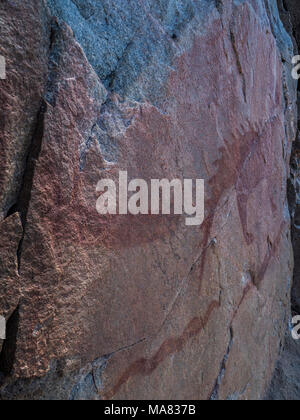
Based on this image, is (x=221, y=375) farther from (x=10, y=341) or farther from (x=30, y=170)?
(x=30, y=170)

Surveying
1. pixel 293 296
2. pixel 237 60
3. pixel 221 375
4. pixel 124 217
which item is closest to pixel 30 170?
pixel 124 217

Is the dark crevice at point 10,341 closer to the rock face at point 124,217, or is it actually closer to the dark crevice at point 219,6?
the rock face at point 124,217

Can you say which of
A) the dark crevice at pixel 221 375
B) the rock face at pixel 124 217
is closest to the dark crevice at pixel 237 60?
the rock face at pixel 124 217

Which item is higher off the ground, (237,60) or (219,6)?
(219,6)

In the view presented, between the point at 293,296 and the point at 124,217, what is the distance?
1870 mm

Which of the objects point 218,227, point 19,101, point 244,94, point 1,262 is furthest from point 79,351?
point 244,94

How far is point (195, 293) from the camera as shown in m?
1.15

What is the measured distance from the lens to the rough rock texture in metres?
1.70

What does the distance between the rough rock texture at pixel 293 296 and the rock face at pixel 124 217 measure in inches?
9.8

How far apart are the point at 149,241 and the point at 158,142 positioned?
0.86ft

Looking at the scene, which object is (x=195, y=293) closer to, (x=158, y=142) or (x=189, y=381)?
(x=189, y=381)

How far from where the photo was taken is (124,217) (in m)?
0.90

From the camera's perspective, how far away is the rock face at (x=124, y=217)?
722 millimetres

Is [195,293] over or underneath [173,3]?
underneath
